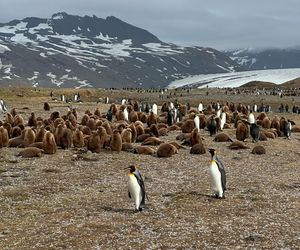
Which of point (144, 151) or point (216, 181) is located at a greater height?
point (216, 181)

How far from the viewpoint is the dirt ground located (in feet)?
34.5

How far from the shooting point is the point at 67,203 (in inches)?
525

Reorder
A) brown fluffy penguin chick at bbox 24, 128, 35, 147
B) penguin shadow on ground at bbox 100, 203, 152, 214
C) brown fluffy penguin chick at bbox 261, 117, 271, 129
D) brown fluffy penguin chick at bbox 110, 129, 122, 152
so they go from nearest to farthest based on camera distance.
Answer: penguin shadow on ground at bbox 100, 203, 152, 214
brown fluffy penguin chick at bbox 24, 128, 35, 147
brown fluffy penguin chick at bbox 110, 129, 122, 152
brown fluffy penguin chick at bbox 261, 117, 271, 129

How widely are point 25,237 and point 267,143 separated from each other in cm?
1705

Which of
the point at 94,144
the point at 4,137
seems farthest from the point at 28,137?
the point at 94,144

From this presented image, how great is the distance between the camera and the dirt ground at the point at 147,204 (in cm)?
1052

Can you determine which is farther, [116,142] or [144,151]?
[116,142]

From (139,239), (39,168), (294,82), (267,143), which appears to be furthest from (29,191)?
(294,82)

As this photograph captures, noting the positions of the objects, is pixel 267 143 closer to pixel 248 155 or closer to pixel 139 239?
pixel 248 155

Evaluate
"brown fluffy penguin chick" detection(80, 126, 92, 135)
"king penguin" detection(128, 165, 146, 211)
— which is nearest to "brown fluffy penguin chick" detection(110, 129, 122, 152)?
"brown fluffy penguin chick" detection(80, 126, 92, 135)

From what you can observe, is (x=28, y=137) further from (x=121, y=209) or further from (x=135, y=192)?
(x=135, y=192)

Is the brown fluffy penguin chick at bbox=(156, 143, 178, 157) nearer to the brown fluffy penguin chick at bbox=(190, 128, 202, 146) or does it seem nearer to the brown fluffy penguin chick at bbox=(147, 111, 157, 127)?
the brown fluffy penguin chick at bbox=(190, 128, 202, 146)

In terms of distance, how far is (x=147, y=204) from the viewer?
43.4 feet

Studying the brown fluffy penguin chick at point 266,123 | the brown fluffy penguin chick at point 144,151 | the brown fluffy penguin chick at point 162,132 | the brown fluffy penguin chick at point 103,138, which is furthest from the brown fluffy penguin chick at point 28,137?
the brown fluffy penguin chick at point 266,123
